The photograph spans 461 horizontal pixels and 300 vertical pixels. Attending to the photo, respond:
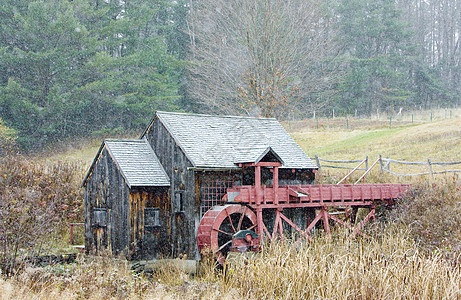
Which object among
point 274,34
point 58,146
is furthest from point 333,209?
point 58,146

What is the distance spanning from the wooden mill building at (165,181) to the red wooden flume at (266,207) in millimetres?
795

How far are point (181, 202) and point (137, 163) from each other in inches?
89.3

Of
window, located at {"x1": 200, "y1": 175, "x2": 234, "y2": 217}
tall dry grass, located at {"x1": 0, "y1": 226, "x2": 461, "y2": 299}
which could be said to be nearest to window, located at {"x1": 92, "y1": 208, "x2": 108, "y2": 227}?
window, located at {"x1": 200, "y1": 175, "x2": 234, "y2": 217}

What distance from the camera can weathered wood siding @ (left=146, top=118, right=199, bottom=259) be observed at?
17.5 m

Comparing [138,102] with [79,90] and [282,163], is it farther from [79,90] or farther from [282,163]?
[282,163]

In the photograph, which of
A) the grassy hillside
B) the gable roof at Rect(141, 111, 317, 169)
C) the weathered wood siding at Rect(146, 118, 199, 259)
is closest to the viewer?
the weathered wood siding at Rect(146, 118, 199, 259)

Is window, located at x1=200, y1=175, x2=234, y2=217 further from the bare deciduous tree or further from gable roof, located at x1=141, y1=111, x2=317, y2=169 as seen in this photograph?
the bare deciduous tree

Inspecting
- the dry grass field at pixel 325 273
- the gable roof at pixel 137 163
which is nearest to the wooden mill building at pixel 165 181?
the gable roof at pixel 137 163

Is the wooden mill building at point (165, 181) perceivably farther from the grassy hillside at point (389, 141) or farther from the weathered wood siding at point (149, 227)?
the grassy hillside at point (389, 141)

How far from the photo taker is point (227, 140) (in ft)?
64.2

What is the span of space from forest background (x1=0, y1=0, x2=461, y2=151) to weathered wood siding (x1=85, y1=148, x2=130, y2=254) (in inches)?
564

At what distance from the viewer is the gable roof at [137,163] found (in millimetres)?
17703

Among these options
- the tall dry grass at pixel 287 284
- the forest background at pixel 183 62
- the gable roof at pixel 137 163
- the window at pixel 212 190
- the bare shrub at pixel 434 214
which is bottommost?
the tall dry grass at pixel 287 284

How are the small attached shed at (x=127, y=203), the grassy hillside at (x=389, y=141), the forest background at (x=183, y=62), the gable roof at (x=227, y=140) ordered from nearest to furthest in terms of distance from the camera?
the small attached shed at (x=127, y=203), the gable roof at (x=227, y=140), the grassy hillside at (x=389, y=141), the forest background at (x=183, y=62)
